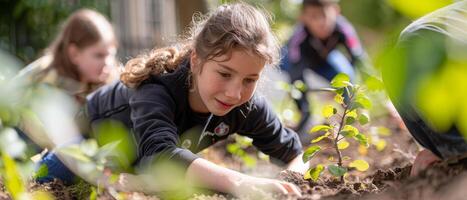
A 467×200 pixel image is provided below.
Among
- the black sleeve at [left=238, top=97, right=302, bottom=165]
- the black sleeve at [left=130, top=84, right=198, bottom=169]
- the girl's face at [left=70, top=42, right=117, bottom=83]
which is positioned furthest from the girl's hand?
the girl's face at [left=70, top=42, right=117, bottom=83]

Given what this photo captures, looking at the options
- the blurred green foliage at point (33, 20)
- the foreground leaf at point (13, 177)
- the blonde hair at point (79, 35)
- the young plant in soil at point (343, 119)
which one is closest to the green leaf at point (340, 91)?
the young plant in soil at point (343, 119)

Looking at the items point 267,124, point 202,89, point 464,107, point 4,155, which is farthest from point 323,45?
point 464,107

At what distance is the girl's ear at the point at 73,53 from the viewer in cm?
442

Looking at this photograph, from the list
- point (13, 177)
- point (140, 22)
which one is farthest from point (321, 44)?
point (140, 22)

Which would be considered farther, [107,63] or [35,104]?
[107,63]

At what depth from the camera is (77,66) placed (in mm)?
4398

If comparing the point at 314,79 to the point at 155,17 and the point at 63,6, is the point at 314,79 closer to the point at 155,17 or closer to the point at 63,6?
the point at 63,6

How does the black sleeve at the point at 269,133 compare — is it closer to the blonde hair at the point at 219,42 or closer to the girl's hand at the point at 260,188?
the blonde hair at the point at 219,42

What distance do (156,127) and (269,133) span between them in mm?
812

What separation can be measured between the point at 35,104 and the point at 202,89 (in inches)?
57.9

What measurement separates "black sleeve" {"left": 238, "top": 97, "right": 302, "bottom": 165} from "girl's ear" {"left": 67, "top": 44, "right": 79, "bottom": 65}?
1724 mm

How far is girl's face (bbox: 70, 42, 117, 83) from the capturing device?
14.2 ft

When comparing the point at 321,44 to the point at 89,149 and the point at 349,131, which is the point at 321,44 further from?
the point at 89,149

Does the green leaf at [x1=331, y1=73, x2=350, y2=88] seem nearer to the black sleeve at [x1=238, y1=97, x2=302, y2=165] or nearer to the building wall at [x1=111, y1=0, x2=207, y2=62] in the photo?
the black sleeve at [x1=238, y1=97, x2=302, y2=165]
